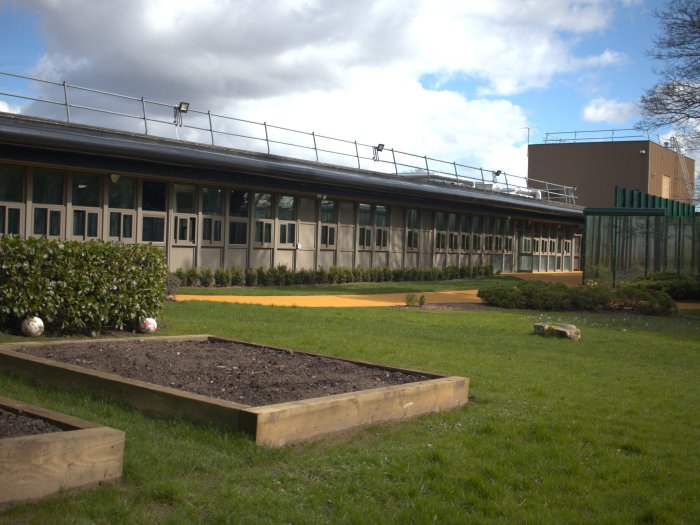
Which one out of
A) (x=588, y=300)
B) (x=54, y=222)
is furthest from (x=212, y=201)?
(x=588, y=300)

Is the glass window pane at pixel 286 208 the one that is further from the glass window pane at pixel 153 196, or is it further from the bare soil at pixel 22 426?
the bare soil at pixel 22 426

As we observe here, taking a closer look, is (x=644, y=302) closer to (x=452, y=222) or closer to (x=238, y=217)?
(x=238, y=217)

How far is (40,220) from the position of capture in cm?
Answer: 2334

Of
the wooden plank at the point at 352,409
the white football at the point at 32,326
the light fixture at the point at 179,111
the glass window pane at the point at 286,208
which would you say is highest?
the light fixture at the point at 179,111

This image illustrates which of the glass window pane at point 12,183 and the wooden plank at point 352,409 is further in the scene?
the glass window pane at point 12,183

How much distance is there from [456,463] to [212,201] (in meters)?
23.3

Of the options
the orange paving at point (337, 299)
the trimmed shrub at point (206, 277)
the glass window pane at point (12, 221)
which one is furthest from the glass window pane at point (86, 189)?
the orange paving at point (337, 299)

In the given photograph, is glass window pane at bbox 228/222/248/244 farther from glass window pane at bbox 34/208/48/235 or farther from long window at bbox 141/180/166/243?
glass window pane at bbox 34/208/48/235

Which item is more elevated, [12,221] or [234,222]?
[234,222]

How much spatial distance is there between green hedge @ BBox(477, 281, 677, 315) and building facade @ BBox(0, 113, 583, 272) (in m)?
10.6

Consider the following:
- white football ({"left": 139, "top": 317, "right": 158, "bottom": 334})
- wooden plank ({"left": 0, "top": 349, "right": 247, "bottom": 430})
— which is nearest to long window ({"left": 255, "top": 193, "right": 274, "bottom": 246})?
white football ({"left": 139, "top": 317, "right": 158, "bottom": 334})

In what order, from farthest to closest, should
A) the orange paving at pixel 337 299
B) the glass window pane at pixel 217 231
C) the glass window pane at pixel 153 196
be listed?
1. the glass window pane at pixel 217 231
2. the glass window pane at pixel 153 196
3. the orange paving at pixel 337 299

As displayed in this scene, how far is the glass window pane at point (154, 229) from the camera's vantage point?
26250mm

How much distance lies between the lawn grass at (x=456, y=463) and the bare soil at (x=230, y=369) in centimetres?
77
